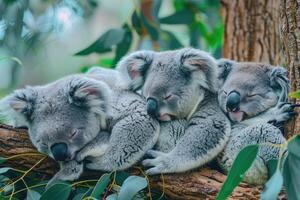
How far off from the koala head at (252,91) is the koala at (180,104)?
0.26ft

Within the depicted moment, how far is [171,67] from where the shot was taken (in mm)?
3633

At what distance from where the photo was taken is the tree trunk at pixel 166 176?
3.14 metres

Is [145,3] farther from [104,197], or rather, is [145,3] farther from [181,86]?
[104,197]

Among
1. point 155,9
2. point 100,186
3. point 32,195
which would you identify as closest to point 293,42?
point 100,186

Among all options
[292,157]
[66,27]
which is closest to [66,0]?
[66,27]

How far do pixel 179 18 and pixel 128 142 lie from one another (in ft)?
8.29

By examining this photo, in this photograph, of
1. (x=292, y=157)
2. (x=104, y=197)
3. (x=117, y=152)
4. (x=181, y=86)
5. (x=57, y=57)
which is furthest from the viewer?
(x=57, y=57)

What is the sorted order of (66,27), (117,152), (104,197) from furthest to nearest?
(66,27) < (117,152) < (104,197)

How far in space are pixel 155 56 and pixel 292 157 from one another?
1626 millimetres

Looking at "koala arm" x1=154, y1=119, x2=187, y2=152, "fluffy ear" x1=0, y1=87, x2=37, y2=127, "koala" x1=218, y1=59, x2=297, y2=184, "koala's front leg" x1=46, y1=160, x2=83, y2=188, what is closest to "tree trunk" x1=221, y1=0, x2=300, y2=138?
"koala" x1=218, y1=59, x2=297, y2=184

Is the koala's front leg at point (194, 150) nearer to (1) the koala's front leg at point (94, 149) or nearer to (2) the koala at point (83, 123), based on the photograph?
(2) the koala at point (83, 123)

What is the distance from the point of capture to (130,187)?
2955mm

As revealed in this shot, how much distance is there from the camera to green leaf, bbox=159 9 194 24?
5.54 metres

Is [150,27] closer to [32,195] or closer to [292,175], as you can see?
[32,195]
